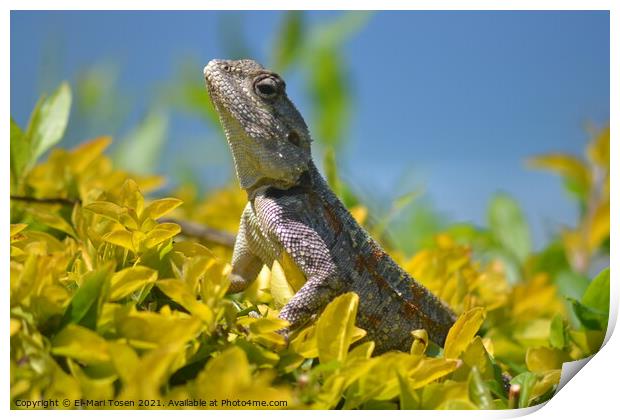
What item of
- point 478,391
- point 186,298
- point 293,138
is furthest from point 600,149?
point 186,298

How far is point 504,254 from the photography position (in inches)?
104

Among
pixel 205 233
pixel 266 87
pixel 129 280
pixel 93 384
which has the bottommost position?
pixel 205 233

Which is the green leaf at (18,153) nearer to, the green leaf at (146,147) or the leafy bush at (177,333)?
the leafy bush at (177,333)

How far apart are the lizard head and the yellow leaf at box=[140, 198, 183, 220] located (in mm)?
437

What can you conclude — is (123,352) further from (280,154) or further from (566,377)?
(566,377)

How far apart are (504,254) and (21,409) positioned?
1746 mm

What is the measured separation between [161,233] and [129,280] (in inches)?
5.5

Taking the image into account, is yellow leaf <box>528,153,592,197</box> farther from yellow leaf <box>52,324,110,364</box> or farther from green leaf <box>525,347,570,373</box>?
yellow leaf <box>52,324,110,364</box>

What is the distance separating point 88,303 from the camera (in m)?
1.20

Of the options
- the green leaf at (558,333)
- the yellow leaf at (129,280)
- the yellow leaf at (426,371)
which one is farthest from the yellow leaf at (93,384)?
the green leaf at (558,333)

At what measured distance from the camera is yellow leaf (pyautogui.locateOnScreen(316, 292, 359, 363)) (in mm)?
1285

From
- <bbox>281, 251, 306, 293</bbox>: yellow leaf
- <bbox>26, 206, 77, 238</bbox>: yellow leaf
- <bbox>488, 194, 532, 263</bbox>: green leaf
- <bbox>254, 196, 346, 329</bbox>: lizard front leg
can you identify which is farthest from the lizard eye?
<bbox>488, 194, 532, 263</bbox>: green leaf

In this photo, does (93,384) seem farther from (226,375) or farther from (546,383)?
(546,383)

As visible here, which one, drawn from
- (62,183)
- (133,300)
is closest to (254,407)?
(133,300)
